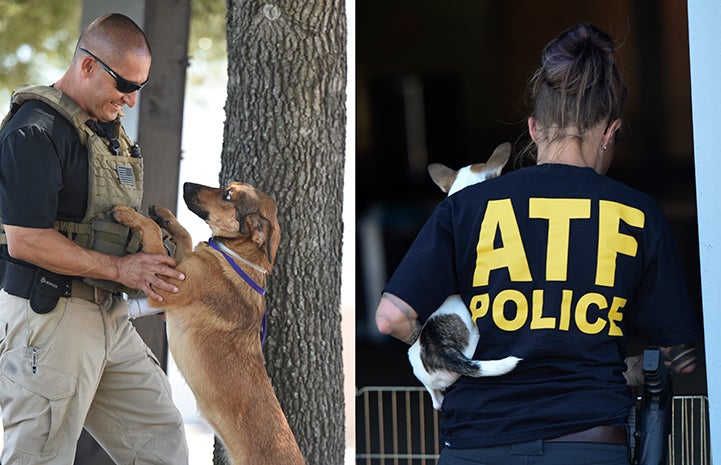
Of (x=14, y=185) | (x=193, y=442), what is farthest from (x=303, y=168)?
(x=193, y=442)

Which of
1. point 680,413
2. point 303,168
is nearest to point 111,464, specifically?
point 303,168

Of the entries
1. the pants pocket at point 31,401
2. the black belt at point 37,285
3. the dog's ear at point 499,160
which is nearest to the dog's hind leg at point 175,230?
the black belt at point 37,285

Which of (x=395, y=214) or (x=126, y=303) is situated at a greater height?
(x=395, y=214)

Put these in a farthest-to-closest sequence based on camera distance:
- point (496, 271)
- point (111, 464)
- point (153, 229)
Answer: point (111, 464)
point (153, 229)
point (496, 271)

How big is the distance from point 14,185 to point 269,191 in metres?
1.17

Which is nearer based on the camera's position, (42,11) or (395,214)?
(42,11)

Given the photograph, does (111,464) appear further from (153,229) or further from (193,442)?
(153,229)

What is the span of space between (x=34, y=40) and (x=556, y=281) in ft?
18.1

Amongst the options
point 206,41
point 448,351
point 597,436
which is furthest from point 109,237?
point 206,41

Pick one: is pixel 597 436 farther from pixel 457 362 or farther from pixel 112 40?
pixel 112 40

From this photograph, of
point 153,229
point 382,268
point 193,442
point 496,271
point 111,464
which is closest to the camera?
point 496,271

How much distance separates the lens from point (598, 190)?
2.10m

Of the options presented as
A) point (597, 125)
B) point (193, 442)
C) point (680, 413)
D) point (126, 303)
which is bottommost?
point (193, 442)

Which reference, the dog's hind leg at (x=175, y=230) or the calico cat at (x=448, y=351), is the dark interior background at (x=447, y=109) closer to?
the dog's hind leg at (x=175, y=230)
